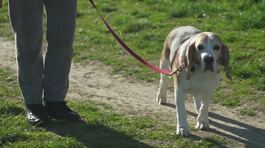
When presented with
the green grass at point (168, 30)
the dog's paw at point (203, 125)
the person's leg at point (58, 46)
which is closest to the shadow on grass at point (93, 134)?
the person's leg at point (58, 46)

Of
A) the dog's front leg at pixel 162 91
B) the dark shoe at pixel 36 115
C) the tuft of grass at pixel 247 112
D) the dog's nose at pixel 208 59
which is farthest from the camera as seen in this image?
the dog's front leg at pixel 162 91

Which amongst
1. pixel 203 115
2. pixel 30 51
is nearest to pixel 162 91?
pixel 203 115

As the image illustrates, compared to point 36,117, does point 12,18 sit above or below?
above

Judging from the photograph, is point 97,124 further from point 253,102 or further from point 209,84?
point 253,102

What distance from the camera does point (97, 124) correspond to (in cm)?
652

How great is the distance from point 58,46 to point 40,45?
0.20 metres

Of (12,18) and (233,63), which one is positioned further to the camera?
(233,63)

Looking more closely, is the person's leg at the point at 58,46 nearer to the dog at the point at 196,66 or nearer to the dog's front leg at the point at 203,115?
the dog at the point at 196,66

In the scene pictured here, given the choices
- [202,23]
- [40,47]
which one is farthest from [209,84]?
[202,23]

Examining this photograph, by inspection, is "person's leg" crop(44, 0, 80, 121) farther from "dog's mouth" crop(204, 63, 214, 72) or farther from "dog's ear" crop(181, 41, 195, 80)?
"dog's mouth" crop(204, 63, 214, 72)

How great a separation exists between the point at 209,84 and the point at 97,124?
4.29 feet

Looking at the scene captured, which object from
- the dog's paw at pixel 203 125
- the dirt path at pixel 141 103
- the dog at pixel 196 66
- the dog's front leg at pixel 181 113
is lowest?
the dirt path at pixel 141 103

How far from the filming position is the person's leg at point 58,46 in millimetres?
6203

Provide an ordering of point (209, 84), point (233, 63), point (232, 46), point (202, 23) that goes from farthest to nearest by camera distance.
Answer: point (202, 23), point (232, 46), point (233, 63), point (209, 84)
